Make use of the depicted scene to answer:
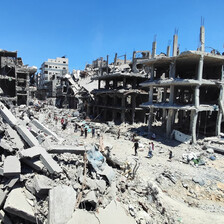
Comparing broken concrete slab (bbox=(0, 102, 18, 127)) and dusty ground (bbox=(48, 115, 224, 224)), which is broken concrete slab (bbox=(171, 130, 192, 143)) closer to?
dusty ground (bbox=(48, 115, 224, 224))

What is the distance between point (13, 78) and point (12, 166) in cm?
2904

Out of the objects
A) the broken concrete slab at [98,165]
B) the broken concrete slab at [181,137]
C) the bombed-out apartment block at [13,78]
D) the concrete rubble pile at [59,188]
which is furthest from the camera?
the bombed-out apartment block at [13,78]

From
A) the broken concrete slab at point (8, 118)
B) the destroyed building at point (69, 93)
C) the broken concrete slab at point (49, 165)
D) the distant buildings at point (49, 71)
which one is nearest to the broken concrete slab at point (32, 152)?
the broken concrete slab at point (49, 165)

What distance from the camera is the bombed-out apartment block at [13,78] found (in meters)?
30.2

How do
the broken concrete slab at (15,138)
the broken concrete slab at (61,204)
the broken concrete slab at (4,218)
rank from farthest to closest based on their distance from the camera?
the broken concrete slab at (15,138) < the broken concrete slab at (4,218) < the broken concrete slab at (61,204)

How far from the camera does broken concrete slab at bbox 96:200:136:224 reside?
569cm

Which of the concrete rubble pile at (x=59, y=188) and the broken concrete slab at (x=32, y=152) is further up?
the broken concrete slab at (x=32, y=152)

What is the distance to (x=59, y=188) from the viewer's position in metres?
5.79

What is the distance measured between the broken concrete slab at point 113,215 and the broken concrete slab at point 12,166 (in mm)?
3041

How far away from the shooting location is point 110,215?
5.89m

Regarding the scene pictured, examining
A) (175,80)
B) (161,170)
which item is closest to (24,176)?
(161,170)

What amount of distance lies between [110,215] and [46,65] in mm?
64752

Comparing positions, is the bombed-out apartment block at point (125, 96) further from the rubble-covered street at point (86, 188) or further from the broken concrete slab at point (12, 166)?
the broken concrete slab at point (12, 166)

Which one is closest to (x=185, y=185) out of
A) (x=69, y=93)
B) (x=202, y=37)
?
(x=202, y=37)
